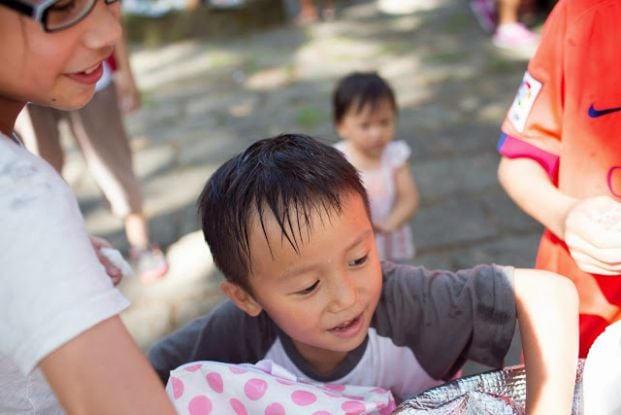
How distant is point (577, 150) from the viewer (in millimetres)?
1024

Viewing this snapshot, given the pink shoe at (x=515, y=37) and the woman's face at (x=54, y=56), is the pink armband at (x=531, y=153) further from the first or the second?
the pink shoe at (x=515, y=37)

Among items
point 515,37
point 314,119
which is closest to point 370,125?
point 314,119

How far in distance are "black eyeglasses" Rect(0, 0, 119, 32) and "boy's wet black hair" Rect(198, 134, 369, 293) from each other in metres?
0.41

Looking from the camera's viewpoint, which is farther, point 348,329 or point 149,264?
point 149,264

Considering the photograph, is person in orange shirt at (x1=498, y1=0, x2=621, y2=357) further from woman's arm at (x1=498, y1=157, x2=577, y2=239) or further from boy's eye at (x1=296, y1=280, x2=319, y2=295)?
boy's eye at (x1=296, y1=280, x2=319, y2=295)

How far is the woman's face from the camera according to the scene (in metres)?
0.65

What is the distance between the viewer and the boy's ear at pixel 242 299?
3.63 ft

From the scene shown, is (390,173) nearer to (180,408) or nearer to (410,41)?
(180,408)

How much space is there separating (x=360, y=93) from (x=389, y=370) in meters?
1.38

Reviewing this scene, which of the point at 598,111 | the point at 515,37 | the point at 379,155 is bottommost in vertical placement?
the point at 515,37

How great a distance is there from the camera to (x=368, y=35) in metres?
5.72

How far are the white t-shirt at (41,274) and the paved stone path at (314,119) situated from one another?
1.68 m

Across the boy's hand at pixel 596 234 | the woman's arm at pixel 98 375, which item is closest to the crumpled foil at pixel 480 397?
the boy's hand at pixel 596 234

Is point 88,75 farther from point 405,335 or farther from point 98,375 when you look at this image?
point 405,335
